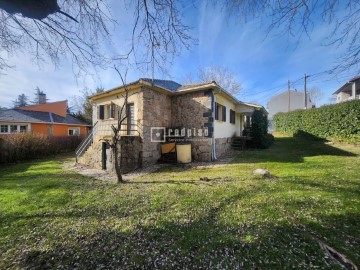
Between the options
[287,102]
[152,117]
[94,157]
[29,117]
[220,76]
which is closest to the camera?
[152,117]

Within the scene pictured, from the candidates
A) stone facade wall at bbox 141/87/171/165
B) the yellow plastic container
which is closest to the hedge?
the yellow plastic container

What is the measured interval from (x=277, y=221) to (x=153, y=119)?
6704 millimetres

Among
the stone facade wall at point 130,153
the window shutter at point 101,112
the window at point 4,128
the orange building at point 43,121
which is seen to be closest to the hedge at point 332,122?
the stone facade wall at point 130,153

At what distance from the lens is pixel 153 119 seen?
28.1ft

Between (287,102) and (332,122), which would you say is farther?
(287,102)

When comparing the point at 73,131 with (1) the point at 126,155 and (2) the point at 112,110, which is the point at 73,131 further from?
(1) the point at 126,155

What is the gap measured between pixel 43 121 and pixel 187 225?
21.0 m

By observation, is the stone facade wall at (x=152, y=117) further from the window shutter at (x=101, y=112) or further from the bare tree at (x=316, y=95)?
the bare tree at (x=316, y=95)

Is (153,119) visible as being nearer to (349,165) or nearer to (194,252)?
(194,252)

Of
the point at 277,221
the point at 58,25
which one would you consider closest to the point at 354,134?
the point at 277,221

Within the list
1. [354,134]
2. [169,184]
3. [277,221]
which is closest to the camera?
[277,221]

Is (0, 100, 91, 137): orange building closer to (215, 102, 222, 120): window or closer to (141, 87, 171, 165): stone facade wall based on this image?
(141, 87, 171, 165): stone facade wall

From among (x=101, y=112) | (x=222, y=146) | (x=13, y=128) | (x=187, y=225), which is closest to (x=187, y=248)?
(x=187, y=225)

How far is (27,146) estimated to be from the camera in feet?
37.7
